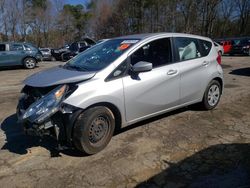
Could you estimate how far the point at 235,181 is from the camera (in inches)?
142

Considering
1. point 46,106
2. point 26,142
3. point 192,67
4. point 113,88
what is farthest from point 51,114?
point 192,67

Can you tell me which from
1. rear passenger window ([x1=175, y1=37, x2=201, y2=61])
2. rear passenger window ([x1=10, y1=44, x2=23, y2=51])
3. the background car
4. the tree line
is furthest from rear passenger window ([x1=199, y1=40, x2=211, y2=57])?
the tree line

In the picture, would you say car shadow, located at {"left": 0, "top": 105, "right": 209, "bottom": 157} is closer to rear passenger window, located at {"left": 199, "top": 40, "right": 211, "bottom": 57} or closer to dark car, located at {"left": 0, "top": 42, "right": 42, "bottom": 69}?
rear passenger window, located at {"left": 199, "top": 40, "right": 211, "bottom": 57}

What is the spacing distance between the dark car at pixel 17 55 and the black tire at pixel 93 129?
47.1ft

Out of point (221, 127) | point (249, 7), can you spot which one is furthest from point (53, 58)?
point (249, 7)

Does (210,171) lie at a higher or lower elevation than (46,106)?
lower

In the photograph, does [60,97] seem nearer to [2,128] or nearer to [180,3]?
[2,128]

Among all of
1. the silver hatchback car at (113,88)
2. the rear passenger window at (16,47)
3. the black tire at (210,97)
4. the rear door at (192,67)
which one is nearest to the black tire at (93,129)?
the silver hatchback car at (113,88)

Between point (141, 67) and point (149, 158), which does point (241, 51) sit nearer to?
point (141, 67)

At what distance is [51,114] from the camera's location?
3.98m

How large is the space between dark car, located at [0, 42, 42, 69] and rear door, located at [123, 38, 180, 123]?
13.9 metres

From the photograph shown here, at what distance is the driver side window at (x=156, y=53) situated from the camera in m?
4.97

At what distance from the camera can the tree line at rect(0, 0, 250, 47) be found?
145 feet

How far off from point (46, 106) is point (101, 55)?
1.48 m
